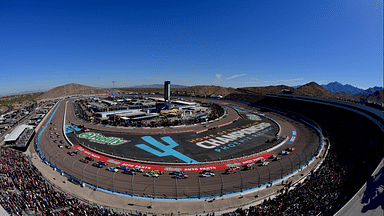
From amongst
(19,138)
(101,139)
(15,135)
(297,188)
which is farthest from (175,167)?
(15,135)

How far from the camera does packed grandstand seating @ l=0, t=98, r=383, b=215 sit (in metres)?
17.6

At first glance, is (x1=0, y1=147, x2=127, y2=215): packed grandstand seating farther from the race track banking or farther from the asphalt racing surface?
the asphalt racing surface

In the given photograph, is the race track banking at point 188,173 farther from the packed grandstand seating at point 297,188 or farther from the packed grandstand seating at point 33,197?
the packed grandstand seating at point 33,197

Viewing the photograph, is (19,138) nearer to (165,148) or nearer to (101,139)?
(101,139)

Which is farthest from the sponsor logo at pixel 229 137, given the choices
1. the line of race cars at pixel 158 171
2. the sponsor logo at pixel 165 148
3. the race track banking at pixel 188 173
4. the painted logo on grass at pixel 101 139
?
the painted logo on grass at pixel 101 139

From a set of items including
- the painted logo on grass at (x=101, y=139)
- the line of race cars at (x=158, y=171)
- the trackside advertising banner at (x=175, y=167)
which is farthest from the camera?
the painted logo on grass at (x=101, y=139)

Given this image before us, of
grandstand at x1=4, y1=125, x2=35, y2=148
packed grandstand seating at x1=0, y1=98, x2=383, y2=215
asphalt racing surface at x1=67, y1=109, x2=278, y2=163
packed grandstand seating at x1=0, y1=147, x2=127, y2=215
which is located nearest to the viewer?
packed grandstand seating at x1=0, y1=147, x2=127, y2=215

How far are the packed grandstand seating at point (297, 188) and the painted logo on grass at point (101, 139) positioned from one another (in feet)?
46.1

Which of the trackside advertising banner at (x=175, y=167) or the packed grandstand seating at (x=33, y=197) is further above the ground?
the packed grandstand seating at (x=33, y=197)

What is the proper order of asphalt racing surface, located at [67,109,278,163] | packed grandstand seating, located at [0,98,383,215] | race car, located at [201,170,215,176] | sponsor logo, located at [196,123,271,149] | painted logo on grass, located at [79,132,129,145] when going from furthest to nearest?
painted logo on grass, located at [79,132,129,145], sponsor logo, located at [196,123,271,149], asphalt racing surface, located at [67,109,278,163], race car, located at [201,170,215,176], packed grandstand seating, located at [0,98,383,215]

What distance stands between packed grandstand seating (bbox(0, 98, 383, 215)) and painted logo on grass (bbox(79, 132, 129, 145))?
1404cm

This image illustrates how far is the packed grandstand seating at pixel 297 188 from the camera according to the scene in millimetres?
17609

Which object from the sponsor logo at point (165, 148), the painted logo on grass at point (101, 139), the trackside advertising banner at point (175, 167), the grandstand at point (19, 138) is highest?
the grandstand at point (19, 138)

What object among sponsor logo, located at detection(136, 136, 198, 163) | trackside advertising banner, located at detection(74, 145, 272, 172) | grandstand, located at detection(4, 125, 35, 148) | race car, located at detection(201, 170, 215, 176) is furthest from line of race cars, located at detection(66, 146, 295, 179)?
grandstand, located at detection(4, 125, 35, 148)
